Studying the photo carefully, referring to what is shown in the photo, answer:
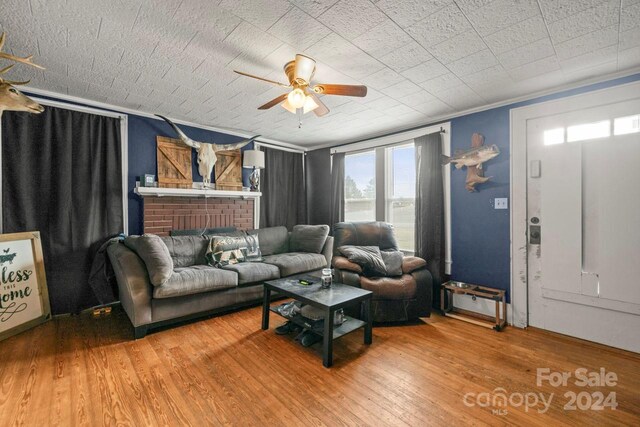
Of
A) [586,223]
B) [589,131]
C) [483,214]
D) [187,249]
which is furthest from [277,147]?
[586,223]

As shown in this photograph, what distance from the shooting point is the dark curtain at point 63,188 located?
9.11 feet

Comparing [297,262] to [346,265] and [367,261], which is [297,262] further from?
[367,261]

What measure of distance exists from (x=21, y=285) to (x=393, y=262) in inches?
148

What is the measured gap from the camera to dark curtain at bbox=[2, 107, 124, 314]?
2.78m

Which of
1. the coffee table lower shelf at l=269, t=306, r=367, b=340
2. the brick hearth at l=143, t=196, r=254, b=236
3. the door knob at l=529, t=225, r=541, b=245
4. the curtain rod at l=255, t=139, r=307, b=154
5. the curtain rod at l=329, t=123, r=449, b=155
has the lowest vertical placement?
the coffee table lower shelf at l=269, t=306, r=367, b=340

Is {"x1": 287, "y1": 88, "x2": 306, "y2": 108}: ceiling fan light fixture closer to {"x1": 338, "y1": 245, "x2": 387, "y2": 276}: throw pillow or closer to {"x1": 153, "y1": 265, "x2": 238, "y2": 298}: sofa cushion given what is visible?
{"x1": 338, "y1": 245, "x2": 387, "y2": 276}: throw pillow

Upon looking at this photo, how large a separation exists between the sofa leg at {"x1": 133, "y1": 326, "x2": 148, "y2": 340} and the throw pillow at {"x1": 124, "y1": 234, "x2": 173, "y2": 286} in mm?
400

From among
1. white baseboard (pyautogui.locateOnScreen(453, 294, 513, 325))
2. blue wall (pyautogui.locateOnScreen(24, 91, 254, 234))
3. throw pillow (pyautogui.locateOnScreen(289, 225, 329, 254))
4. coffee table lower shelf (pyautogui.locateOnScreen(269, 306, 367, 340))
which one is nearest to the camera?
coffee table lower shelf (pyautogui.locateOnScreen(269, 306, 367, 340))

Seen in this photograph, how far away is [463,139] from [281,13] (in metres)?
2.66

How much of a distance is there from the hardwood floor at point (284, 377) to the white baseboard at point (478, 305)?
0.27 meters

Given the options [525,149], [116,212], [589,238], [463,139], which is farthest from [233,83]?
[589,238]

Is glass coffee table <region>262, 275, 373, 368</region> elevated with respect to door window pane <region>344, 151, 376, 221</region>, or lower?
lower

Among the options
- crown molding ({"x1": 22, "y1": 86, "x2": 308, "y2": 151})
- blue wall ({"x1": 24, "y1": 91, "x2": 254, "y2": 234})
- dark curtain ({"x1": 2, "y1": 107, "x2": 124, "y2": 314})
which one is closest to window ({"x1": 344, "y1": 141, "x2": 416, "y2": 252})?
crown molding ({"x1": 22, "y1": 86, "x2": 308, "y2": 151})

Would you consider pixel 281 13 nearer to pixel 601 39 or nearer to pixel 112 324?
pixel 601 39
